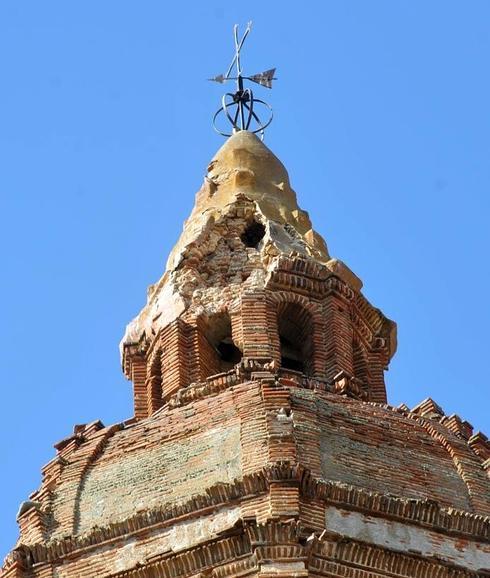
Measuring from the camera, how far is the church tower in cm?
2909

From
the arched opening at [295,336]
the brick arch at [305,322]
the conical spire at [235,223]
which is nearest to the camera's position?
the brick arch at [305,322]

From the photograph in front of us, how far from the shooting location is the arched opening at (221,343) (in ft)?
113

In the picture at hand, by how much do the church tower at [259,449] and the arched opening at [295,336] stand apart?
0.10 ft

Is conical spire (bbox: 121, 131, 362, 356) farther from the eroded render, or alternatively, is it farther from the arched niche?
the arched niche

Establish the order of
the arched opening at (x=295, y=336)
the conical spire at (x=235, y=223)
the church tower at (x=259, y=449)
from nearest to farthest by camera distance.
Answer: the church tower at (x=259, y=449) → the arched opening at (x=295, y=336) → the conical spire at (x=235, y=223)

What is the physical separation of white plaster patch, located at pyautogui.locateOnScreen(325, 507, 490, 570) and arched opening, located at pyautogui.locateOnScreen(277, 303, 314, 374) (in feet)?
17.5

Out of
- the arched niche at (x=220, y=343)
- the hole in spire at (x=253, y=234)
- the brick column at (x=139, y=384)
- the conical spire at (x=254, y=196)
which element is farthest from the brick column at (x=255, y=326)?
the brick column at (x=139, y=384)

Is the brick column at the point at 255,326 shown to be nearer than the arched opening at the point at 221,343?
Yes

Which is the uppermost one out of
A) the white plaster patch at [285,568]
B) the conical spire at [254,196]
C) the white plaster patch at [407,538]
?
the conical spire at [254,196]

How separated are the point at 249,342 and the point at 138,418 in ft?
5.96

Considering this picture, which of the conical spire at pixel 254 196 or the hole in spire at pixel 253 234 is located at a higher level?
the conical spire at pixel 254 196

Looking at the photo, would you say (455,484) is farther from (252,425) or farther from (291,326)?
(291,326)

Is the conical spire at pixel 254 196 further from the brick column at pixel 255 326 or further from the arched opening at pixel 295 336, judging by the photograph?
the brick column at pixel 255 326

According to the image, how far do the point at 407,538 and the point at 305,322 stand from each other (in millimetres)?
6007
